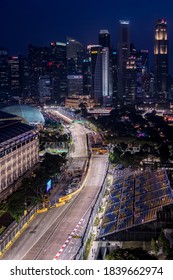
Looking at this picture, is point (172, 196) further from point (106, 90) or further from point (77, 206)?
point (106, 90)

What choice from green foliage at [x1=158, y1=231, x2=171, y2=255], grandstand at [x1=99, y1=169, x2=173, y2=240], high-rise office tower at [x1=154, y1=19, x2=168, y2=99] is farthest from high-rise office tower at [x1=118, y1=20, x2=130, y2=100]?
green foliage at [x1=158, y1=231, x2=171, y2=255]

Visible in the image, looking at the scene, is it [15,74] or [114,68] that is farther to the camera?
[15,74]

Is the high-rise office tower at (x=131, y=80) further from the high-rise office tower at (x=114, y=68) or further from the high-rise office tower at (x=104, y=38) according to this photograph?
the high-rise office tower at (x=104, y=38)

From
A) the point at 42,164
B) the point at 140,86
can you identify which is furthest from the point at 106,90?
the point at 42,164

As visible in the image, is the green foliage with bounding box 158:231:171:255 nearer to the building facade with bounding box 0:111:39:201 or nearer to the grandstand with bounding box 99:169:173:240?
the grandstand with bounding box 99:169:173:240

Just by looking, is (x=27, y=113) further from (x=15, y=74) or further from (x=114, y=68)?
(x=15, y=74)

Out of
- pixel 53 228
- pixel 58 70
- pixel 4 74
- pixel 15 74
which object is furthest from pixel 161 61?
pixel 53 228
